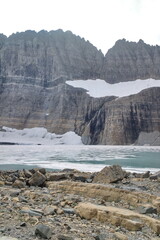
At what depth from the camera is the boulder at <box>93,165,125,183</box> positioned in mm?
16422

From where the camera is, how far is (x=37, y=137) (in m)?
166

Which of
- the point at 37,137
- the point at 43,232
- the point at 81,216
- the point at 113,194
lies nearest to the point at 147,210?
the point at 113,194

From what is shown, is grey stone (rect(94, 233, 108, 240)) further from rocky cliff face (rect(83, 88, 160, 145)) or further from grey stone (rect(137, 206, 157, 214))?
rocky cliff face (rect(83, 88, 160, 145))

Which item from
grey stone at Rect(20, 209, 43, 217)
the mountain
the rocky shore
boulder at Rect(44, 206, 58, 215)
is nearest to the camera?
the rocky shore

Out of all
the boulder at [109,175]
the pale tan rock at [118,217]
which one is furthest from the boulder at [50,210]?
the boulder at [109,175]

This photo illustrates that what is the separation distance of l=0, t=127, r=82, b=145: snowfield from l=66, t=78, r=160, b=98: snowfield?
1160 inches

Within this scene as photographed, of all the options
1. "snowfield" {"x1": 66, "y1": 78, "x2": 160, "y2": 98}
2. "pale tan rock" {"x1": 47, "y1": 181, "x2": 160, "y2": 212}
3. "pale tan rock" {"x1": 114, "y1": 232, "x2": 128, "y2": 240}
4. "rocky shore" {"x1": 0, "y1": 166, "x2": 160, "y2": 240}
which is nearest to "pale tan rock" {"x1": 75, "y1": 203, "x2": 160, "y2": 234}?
"rocky shore" {"x1": 0, "y1": 166, "x2": 160, "y2": 240}

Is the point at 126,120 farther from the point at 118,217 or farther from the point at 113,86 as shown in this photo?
the point at 118,217

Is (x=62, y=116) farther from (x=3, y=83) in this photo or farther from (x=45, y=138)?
(x=3, y=83)

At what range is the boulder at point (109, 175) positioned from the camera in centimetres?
1642

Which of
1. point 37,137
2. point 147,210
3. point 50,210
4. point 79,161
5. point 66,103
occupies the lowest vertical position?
point 37,137

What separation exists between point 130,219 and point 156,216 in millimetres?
1633

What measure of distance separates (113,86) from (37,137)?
57.0 metres

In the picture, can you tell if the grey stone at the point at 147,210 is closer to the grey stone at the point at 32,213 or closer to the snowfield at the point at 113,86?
the grey stone at the point at 32,213
